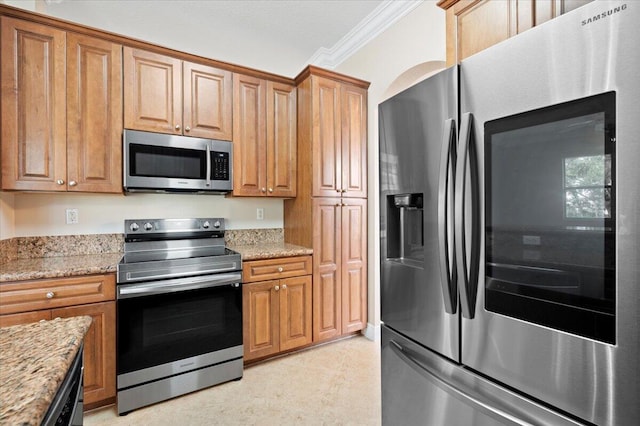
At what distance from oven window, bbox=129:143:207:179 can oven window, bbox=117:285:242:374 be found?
0.93m

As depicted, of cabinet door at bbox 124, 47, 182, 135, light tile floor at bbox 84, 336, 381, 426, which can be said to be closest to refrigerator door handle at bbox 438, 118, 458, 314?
light tile floor at bbox 84, 336, 381, 426

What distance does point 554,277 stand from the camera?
2.73ft

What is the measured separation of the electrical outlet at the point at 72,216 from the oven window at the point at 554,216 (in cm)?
284

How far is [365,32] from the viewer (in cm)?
301

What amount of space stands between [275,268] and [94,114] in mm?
1732

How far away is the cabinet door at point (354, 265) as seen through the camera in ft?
9.78

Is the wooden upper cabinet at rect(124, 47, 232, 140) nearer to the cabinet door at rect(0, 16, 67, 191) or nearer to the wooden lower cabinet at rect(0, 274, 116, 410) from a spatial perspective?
the cabinet door at rect(0, 16, 67, 191)

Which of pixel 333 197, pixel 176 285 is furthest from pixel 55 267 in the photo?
pixel 333 197

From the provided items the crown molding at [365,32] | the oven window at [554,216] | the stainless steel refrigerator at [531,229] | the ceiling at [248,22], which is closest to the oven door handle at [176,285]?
the stainless steel refrigerator at [531,229]

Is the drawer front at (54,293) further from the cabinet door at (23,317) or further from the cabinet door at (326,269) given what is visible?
the cabinet door at (326,269)

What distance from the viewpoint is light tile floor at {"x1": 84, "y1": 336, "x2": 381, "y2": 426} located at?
193cm

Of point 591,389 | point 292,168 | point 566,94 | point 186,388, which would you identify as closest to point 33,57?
point 292,168

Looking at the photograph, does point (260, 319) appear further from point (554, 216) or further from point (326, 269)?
point (554, 216)

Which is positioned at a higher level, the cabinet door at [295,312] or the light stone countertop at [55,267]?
the light stone countertop at [55,267]
